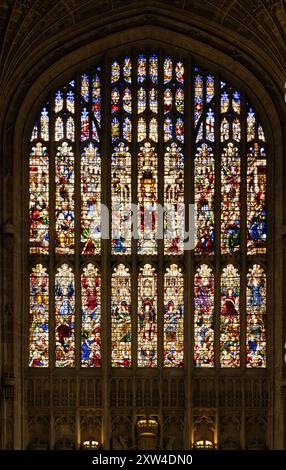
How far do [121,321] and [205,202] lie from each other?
392 centimetres

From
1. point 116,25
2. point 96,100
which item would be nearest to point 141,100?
point 96,100

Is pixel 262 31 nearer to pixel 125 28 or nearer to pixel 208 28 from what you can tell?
pixel 208 28

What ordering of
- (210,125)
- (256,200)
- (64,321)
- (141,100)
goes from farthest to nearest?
1. (141,100)
2. (210,125)
3. (256,200)
4. (64,321)

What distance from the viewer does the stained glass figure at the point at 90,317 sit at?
3256cm

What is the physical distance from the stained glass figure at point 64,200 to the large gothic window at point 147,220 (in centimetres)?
3

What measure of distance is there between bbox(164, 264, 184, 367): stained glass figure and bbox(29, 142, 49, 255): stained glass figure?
345cm

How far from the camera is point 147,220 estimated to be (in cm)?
3303

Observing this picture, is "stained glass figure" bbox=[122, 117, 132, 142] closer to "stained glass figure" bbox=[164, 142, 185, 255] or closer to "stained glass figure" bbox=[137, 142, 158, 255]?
"stained glass figure" bbox=[137, 142, 158, 255]

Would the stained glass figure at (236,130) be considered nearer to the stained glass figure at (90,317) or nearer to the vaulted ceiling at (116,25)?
the vaulted ceiling at (116,25)

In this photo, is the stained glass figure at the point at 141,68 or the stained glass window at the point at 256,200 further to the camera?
the stained glass figure at the point at 141,68

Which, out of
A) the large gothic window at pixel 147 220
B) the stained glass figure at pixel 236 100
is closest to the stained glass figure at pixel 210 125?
the large gothic window at pixel 147 220

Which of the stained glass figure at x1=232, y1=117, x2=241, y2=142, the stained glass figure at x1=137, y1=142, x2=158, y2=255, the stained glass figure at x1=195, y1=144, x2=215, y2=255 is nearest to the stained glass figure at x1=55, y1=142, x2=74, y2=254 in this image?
the stained glass figure at x1=137, y1=142, x2=158, y2=255

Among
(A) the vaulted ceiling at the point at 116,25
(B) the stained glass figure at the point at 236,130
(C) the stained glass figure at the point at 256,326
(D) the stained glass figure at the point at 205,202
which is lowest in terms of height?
(C) the stained glass figure at the point at 256,326

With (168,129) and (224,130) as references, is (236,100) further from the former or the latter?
(168,129)
